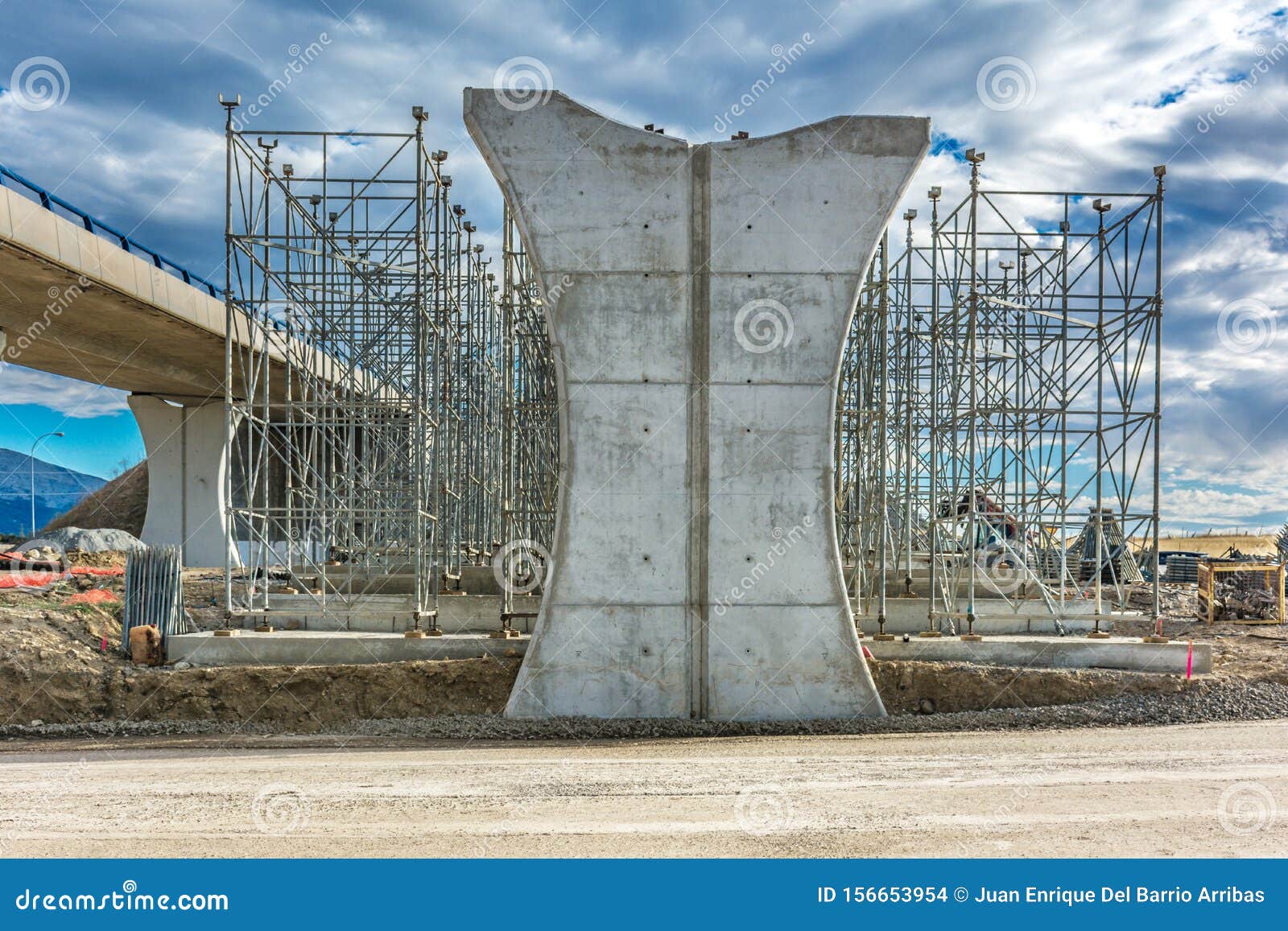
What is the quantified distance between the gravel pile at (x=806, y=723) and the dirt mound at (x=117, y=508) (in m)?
46.5

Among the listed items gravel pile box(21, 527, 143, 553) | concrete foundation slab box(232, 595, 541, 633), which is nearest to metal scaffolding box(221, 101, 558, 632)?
concrete foundation slab box(232, 595, 541, 633)

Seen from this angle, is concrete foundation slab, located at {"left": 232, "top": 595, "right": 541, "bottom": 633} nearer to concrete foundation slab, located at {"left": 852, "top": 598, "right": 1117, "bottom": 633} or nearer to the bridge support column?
concrete foundation slab, located at {"left": 852, "top": 598, "right": 1117, "bottom": 633}

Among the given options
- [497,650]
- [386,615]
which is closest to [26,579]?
[386,615]

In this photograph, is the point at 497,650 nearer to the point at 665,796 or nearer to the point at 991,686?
the point at 665,796

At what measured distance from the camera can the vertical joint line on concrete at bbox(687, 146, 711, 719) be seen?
38.2 ft

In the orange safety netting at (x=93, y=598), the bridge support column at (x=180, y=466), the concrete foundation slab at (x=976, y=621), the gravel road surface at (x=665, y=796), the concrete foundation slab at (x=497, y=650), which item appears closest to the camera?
the gravel road surface at (x=665, y=796)

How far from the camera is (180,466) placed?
3609 cm

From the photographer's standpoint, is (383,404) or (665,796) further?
(383,404)

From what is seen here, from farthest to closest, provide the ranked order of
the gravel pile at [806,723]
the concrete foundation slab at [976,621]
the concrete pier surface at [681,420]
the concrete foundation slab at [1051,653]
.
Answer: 1. the concrete foundation slab at [976,621]
2. the concrete foundation slab at [1051,653]
3. the concrete pier surface at [681,420]
4. the gravel pile at [806,723]

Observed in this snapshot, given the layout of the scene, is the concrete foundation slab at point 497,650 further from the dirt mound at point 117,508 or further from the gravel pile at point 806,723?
the dirt mound at point 117,508

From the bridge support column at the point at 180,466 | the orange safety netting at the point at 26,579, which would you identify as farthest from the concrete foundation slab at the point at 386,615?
the bridge support column at the point at 180,466

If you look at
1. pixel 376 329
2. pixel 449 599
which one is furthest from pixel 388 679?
pixel 376 329

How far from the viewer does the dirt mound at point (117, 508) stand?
57.5m

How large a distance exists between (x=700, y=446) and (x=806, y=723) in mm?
3344
